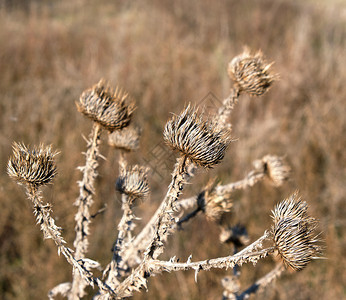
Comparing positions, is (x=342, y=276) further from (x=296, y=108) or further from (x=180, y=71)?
(x=180, y=71)

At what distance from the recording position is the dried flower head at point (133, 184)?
3.94 ft

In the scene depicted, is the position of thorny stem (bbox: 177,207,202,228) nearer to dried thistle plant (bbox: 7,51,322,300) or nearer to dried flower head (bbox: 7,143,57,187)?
dried thistle plant (bbox: 7,51,322,300)

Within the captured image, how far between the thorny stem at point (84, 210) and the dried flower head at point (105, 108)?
64mm

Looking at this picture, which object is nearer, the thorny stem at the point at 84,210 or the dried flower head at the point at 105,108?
the thorny stem at the point at 84,210

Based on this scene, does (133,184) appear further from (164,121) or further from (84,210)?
(164,121)

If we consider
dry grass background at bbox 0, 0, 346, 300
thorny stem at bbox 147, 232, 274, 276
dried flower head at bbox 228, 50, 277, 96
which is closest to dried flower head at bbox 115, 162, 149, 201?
thorny stem at bbox 147, 232, 274, 276

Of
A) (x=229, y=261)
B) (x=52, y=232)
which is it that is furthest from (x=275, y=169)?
(x=52, y=232)

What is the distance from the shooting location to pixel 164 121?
4.68m

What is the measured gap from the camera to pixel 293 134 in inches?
179

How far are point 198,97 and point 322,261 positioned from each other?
2.99 m

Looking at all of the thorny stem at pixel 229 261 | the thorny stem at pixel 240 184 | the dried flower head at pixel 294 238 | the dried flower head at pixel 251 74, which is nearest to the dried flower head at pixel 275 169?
the thorny stem at pixel 240 184

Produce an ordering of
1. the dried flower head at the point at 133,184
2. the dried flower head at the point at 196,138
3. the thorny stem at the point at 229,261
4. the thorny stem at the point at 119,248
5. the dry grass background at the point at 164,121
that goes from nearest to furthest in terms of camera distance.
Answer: the thorny stem at the point at 229,261
the dried flower head at the point at 196,138
the thorny stem at the point at 119,248
the dried flower head at the point at 133,184
the dry grass background at the point at 164,121

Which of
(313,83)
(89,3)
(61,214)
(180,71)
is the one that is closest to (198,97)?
(180,71)

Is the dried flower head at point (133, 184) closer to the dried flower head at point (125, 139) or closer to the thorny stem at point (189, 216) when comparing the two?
the thorny stem at point (189, 216)
